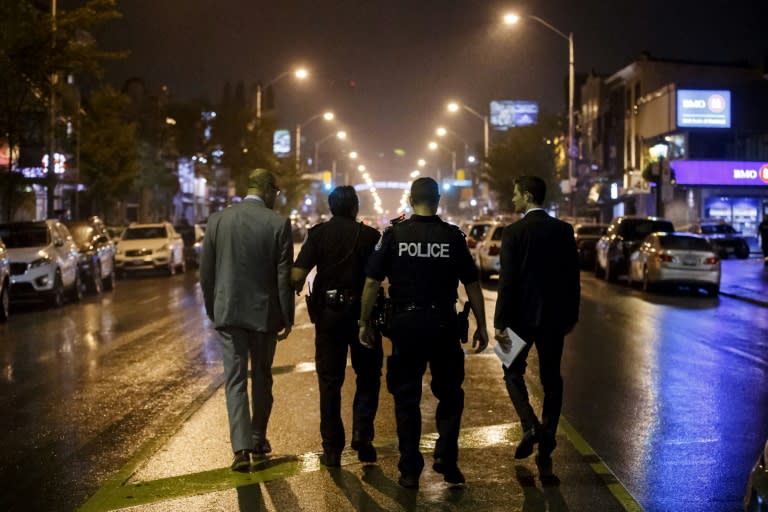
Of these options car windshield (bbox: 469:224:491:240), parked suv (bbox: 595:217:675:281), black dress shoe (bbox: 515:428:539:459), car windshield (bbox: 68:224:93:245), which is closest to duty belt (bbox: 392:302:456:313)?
black dress shoe (bbox: 515:428:539:459)

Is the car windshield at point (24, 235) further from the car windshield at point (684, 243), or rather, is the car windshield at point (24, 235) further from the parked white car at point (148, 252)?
the car windshield at point (684, 243)

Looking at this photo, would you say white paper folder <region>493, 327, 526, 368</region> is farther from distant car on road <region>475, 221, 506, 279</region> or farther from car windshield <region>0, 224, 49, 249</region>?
distant car on road <region>475, 221, 506, 279</region>

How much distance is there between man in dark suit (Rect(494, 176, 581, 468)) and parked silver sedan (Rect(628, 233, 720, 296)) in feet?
64.5

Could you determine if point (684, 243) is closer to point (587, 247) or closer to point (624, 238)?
point (624, 238)

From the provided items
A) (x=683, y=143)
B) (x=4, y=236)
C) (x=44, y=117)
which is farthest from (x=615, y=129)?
(x=4, y=236)

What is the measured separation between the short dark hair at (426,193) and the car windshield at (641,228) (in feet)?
81.8

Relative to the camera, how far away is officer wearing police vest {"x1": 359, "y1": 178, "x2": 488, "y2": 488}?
702 cm

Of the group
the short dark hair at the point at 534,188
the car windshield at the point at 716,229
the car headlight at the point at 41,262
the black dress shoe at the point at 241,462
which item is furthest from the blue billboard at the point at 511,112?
the black dress shoe at the point at 241,462

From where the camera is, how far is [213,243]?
7773mm

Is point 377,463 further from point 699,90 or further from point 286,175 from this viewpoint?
point 286,175

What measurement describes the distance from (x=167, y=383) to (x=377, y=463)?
474 cm

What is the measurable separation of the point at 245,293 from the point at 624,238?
24.8 m

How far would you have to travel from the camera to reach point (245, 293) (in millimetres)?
7691

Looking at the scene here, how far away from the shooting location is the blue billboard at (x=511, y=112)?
11756 cm
